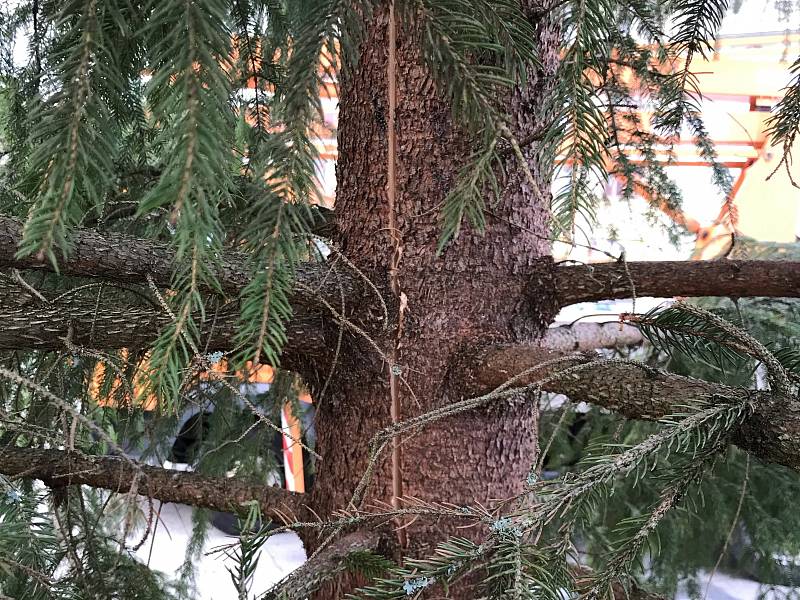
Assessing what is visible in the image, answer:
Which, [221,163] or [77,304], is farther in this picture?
[77,304]

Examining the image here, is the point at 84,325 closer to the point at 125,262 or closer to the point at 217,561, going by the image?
the point at 125,262

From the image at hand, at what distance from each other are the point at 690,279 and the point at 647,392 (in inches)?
8.7

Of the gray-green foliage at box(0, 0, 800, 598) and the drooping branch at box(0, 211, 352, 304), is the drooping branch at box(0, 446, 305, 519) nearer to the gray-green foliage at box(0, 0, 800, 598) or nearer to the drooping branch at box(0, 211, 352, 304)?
the gray-green foliage at box(0, 0, 800, 598)

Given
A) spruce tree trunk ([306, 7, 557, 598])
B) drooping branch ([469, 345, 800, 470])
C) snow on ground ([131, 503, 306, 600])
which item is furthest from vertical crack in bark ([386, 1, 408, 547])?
snow on ground ([131, 503, 306, 600])

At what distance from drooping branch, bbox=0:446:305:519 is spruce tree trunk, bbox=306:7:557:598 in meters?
0.19

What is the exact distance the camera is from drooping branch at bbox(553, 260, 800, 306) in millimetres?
849

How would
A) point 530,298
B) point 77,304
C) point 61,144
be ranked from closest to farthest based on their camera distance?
point 61,144 → point 77,304 → point 530,298

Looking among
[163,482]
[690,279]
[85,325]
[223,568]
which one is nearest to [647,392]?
[690,279]

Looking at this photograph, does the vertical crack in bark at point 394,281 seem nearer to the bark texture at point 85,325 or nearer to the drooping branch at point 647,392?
the drooping branch at point 647,392

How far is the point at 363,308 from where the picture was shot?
95cm

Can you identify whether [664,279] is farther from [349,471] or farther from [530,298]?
[349,471]

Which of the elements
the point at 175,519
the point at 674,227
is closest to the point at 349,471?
the point at 674,227

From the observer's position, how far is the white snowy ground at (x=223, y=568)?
2863mm

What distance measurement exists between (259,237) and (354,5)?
168mm
